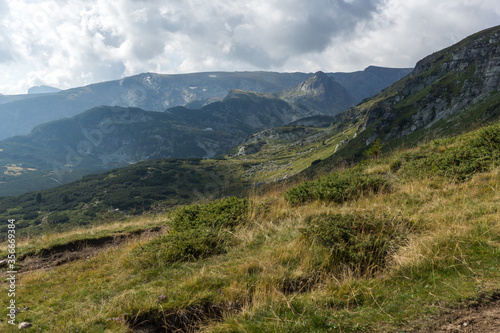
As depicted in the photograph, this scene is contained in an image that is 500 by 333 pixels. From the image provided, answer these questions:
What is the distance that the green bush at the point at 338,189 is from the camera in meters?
9.78

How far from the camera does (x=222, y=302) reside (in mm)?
4836

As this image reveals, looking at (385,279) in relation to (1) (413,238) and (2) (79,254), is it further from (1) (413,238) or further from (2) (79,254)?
(2) (79,254)

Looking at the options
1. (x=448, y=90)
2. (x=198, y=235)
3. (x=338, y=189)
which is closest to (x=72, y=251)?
(x=198, y=235)

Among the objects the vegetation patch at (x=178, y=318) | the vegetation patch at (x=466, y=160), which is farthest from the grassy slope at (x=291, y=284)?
the vegetation patch at (x=466, y=160)

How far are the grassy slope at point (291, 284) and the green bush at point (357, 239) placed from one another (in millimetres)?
152

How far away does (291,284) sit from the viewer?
5.10 m

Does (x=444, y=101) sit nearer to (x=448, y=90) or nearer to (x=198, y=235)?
(x=448, y=90)

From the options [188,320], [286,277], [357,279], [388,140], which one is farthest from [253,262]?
[388,140]

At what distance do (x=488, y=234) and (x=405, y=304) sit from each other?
2779mm

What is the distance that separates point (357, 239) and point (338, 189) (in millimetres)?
4483

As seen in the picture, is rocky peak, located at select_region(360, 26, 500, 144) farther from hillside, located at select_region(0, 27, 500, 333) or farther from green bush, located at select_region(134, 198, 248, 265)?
green bush, located at select_region(134, 198, 248, 265)

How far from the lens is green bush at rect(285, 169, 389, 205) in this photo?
9.78m

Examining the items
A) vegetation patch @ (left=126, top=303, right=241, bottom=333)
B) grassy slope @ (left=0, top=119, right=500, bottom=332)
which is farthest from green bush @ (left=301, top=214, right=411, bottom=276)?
vegetation patch @ (left=126, top=303, right=241, bottom=333)

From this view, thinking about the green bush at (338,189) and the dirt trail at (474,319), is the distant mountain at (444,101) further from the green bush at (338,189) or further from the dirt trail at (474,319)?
the dirt trail at (474,319)
